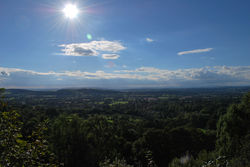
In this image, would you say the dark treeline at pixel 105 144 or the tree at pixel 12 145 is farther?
the dark treeline at pixel 105 144

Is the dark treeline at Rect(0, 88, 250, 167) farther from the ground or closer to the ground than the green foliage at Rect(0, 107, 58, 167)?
closer to the ground

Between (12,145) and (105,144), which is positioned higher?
(12,145)

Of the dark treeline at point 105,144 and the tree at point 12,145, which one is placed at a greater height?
the tree at point 12,145

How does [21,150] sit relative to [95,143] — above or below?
above

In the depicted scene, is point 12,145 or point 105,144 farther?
point 105,144

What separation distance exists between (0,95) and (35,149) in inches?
65.9

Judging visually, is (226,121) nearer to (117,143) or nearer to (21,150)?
(117,143)

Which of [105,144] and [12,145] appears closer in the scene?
[12,145]

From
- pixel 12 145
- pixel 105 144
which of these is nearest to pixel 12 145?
pixel 12 145

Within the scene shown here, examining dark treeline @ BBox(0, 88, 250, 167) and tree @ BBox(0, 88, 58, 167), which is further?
dark treeline @ BBox(0, 88, 250, 167)

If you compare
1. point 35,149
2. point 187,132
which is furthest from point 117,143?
point 35,149

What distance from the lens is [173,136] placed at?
3719 centimetres

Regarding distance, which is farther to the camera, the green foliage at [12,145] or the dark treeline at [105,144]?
the dark treeline at [105,144]

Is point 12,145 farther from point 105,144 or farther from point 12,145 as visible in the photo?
point 105,144
